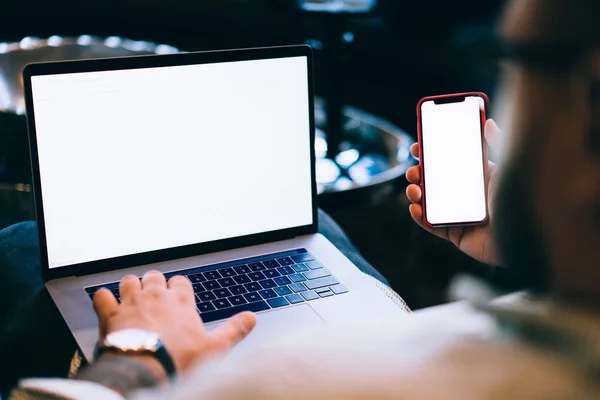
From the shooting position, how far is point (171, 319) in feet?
2.16

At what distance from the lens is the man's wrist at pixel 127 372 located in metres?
0.57

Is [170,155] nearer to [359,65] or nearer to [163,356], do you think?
[163,356]

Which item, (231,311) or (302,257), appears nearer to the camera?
(231,311)

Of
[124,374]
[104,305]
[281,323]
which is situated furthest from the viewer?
[281,323]

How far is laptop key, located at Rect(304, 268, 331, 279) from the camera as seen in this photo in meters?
0.91

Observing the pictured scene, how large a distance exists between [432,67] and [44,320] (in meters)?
1.98

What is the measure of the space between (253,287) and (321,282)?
89 millimetres

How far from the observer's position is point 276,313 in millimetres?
838

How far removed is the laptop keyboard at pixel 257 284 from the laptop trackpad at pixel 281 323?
0.01m

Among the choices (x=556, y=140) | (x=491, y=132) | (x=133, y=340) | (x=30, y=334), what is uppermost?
(x=556, y=140)

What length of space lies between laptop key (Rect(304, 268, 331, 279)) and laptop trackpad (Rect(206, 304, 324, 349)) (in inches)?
2.6

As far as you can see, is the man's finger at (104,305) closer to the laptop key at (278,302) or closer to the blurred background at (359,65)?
the laptop key at (278,302)

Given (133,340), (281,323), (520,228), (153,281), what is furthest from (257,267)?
(520,228)

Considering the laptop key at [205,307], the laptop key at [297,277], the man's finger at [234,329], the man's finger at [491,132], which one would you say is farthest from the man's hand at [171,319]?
the man's finger at [491,132]
